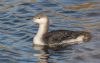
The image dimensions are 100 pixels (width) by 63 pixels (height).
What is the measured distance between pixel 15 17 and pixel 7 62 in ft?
14.4

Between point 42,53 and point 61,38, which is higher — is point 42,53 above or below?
below

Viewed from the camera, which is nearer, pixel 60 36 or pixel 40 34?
pixel 60 36

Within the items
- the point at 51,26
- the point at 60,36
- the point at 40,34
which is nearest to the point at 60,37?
the point at 60,36

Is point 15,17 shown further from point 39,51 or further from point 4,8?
point 39,51

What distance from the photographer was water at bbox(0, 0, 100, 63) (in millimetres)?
14516

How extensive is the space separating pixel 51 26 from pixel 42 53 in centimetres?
256

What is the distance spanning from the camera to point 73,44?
51.6 ft

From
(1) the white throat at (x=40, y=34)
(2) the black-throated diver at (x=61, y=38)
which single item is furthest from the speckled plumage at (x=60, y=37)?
(1) the white throat at (x=40, y=34)

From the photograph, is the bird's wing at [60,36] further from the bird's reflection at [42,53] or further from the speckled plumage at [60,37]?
the bird's reflection at [42,53]

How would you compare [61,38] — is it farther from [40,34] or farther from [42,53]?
[42,53]

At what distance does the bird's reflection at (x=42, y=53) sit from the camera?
14445 mm

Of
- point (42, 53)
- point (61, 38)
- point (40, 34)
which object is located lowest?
point (42, 53)

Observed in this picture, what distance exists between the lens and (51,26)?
17.5 meters

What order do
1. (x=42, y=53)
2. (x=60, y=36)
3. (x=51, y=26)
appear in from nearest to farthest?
(x=42, y=53) → (x=60, y=36) → (x=51, y=26)
